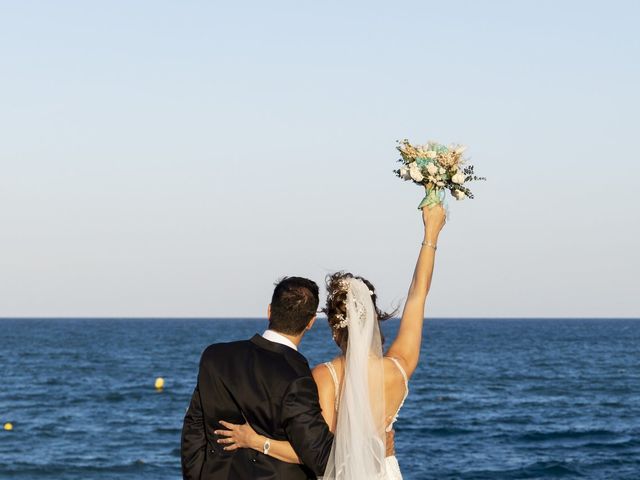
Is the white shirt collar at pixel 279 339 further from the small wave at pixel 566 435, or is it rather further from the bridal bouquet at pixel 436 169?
the small wave at pixel 566 435

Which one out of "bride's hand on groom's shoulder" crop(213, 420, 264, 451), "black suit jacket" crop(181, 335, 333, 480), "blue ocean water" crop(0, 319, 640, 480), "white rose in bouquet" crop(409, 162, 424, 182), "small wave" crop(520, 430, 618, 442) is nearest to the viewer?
"black suit jacket" crop(181, 335, 333, 480)

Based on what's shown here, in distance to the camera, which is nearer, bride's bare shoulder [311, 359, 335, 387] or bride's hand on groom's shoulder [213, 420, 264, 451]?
bride's hand on groom's shoulder [213, 420, 264, 451]

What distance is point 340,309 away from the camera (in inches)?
223

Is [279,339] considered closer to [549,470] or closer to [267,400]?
[267,400]

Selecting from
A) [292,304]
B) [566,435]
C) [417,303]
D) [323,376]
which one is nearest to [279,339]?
[292,304]

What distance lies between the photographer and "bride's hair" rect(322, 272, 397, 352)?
5.62 meters

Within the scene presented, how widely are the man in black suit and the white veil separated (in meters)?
0.22

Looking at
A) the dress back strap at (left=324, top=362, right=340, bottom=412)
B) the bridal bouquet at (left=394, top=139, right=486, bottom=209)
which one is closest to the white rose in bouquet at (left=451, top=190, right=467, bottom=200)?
the bridal bouquet at (left=394, top=139, right=486, bottom=209)

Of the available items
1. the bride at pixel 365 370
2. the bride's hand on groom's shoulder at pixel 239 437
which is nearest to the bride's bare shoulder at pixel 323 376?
the bride at pixel 365 370

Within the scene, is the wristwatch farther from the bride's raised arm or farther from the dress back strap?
the bride's raised arm

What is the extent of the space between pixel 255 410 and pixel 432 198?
5.11ft

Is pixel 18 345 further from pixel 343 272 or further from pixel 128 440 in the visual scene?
pixel 343 272

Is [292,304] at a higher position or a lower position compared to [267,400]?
higher

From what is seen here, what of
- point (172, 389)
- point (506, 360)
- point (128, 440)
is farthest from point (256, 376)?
point (506, 360)
